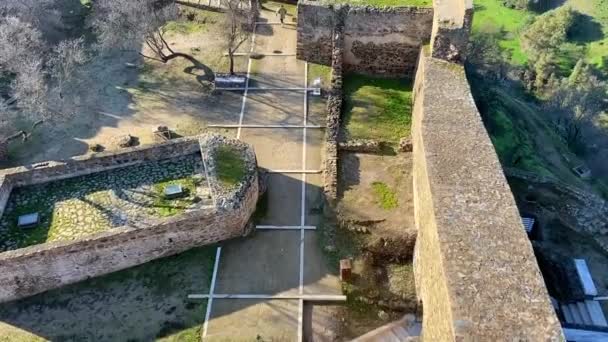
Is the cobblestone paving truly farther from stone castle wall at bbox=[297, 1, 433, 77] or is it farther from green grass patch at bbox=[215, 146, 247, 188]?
stone castle wall at bbox=[297, 1, 433, 77]

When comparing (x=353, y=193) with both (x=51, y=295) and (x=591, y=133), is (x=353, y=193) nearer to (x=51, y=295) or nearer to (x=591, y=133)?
(x=51, y=295)

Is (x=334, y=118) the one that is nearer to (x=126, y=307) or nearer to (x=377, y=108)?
(x=377, y=108)

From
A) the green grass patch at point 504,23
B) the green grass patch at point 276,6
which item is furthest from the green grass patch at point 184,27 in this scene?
the green grass patch at point 504,23

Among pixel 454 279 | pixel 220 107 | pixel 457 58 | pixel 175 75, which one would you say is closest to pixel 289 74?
pixel 220 107

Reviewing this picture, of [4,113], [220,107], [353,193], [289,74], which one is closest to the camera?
[353,193]

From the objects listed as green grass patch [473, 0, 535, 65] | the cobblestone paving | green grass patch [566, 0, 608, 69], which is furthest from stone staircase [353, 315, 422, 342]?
green grass patch [566, 0, 608, 69]
